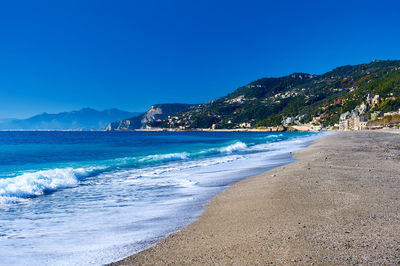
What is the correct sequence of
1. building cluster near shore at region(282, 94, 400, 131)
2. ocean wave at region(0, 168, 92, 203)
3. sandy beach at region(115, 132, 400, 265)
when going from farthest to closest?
building cluster near shore at region(282, 94, 400, 131) → ocean wave at region(0, 168, 92, 203) → sandy beach at region(115, 132, 400, 265)

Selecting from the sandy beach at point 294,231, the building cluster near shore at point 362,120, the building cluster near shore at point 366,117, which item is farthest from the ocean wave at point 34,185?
the building cluster near shore at point 366,117

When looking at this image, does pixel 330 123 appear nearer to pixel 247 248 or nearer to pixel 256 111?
pixel 256 111

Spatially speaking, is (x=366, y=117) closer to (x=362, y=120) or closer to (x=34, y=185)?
(x=362, y=120)

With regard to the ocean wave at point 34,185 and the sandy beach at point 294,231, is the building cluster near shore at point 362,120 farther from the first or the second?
the ocean wave at point 34,185

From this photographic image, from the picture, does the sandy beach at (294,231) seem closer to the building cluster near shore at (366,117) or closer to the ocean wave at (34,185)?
the ocean wave at (34,185)

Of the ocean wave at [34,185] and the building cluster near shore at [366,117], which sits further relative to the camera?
the building cluster near shore at [366,117]

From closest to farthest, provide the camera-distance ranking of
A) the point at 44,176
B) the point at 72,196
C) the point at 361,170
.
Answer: the point at 72,196
the point at 361,170
the point at 44,176

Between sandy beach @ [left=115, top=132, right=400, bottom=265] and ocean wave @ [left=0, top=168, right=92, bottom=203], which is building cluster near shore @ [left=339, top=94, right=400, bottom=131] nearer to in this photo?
sandy beach @ [left=115, top=132, right=400, bottom=265]

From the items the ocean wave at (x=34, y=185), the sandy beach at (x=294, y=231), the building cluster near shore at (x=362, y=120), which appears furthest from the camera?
the building cluster near shore at (x=362, y=120)

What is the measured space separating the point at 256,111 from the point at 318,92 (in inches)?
1812

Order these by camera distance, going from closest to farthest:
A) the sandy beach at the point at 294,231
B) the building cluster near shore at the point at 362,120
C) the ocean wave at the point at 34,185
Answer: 1. the sandy beach at the point at 294,231
2. the ocean wave at the point at 34,185
3. the building cluster near shore at the point at 362,120

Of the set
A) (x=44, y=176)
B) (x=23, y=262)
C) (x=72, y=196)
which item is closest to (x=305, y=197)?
(x=23, y=262)

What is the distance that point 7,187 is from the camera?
983 cm

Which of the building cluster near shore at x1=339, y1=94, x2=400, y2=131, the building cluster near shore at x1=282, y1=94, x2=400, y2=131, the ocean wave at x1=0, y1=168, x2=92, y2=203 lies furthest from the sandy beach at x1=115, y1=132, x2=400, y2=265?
the building cluster near shore at x1=339, y1=94, x2=400, y2=131
